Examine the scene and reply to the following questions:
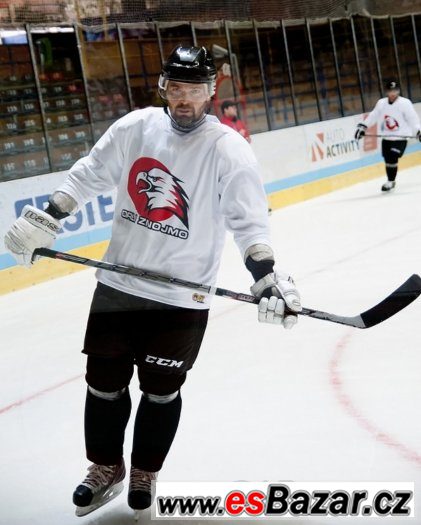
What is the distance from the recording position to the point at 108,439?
6.24ft

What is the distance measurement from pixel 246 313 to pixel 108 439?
68.6 inches

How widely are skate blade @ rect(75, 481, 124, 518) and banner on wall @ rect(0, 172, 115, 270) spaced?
5.73 ft

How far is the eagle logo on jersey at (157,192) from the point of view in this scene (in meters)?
1.83

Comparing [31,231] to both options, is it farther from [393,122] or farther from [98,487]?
[393,122]

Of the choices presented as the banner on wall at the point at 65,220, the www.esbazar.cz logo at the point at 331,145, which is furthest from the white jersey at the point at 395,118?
the banner on wall at the point at 65,220

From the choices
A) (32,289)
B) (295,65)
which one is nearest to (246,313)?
(32,289)

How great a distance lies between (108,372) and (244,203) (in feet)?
1.35

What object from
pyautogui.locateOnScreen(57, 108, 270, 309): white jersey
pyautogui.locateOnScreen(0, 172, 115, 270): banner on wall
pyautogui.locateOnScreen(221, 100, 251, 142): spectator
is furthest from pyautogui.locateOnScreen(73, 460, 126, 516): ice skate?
pyautogui.locateOnScreen(221, 100, 251, 142): spectator

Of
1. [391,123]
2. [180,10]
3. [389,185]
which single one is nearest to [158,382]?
[180,10]

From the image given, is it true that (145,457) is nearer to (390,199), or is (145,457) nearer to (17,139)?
(17,139)

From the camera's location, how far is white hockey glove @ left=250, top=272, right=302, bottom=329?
1760mm

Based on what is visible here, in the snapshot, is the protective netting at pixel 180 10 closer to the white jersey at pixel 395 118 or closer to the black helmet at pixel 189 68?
the white jersey at pixel 395 118

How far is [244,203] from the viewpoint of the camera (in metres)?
1.80

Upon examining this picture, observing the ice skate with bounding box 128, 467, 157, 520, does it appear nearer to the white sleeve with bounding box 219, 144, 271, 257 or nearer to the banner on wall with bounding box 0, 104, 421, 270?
the white sleeve with bounding box 219, 144, 271, 257
